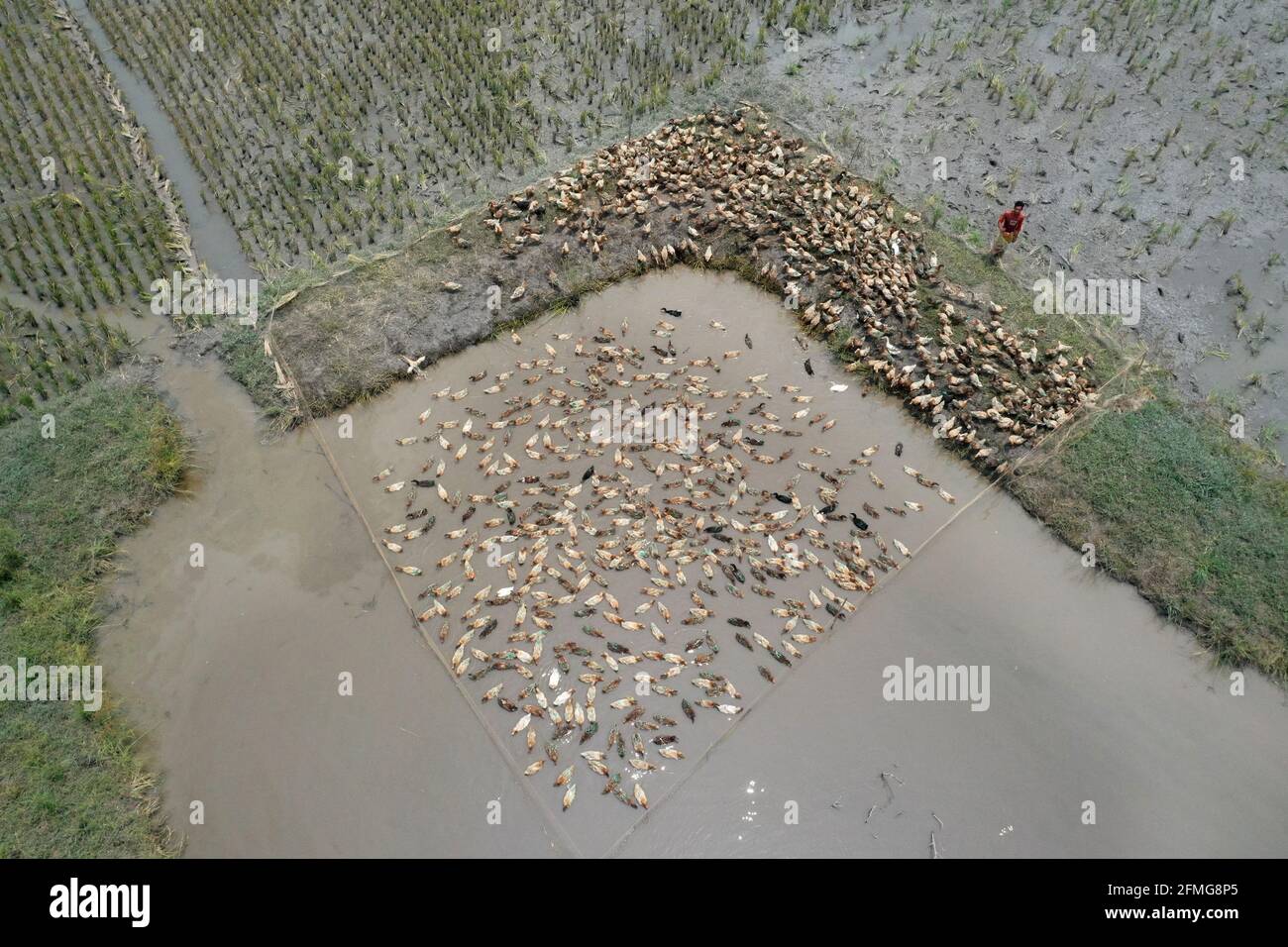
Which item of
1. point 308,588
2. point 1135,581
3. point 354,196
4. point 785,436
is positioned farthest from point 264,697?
point 1135,581

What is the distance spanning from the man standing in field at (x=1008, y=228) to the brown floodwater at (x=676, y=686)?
3374 mm

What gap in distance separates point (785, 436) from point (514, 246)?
480cm

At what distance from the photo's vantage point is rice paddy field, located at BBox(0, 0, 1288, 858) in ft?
23.9

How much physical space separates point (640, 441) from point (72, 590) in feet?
20.6

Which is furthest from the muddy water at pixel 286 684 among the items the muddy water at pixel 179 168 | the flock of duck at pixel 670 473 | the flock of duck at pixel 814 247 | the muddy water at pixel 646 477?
the flock of duck at pixel 814 247

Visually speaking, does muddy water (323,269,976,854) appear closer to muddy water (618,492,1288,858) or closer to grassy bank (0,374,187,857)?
muddy water (618,492,1288,858)

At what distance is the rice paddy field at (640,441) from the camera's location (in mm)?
7285

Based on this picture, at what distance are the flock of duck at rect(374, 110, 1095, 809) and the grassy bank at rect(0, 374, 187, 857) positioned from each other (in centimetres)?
293

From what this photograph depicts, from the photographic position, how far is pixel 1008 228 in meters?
10.6

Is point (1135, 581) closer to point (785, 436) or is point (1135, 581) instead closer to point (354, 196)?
point (785, 436)

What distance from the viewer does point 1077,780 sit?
7.28m

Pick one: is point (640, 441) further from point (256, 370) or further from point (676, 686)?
point (256, 370)

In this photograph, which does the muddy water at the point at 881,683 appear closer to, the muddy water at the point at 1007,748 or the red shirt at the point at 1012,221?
the muddy water at the point at 1007,748

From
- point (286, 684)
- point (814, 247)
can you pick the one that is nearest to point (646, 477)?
point (286, 684)
